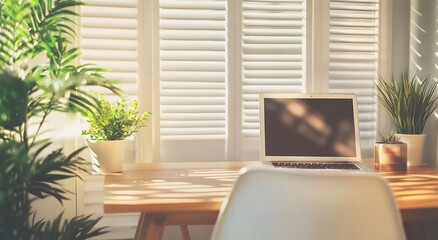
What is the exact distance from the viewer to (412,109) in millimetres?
2430

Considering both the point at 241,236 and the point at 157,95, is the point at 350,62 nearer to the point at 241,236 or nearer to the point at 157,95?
the point at 157,95

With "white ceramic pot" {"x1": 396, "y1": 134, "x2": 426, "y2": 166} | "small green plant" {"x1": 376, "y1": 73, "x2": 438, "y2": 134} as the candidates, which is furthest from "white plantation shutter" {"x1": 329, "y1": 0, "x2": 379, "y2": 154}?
"white ceramic pot" {"x1": 396, "y1": 134, "x2": 426, "y2": 166}

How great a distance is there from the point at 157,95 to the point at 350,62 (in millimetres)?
1037

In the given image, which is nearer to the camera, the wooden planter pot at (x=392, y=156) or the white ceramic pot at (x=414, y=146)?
the wooden planter pot at (x=392, y=156)

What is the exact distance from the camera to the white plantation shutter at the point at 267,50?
8.50 ft

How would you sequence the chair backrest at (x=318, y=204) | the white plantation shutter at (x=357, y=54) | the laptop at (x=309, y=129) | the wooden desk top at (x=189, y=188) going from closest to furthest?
the chair backrest at (x=318, y=204)
the wooden desk top at (x=189, y=188)
the laptop at (x=309, y=129)
the white plantation shutter at (x=357, y=54)

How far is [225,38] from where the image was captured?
2564 millimetres

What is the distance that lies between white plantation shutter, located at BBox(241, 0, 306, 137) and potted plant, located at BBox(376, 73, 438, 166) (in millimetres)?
488

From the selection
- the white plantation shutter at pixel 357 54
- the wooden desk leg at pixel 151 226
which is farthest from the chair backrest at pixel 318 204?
the white plantation shutter at pixel 357 54

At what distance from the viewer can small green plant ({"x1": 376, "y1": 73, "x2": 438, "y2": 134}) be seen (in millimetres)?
2420

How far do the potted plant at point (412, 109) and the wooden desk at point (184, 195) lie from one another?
209 mm

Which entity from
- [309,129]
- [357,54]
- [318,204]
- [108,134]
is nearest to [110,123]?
[108,134]

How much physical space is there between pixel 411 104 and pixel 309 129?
1.91ft

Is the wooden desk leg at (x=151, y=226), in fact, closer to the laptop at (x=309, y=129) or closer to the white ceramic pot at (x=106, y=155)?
the white ceramic pot at (x=106, y=155)
